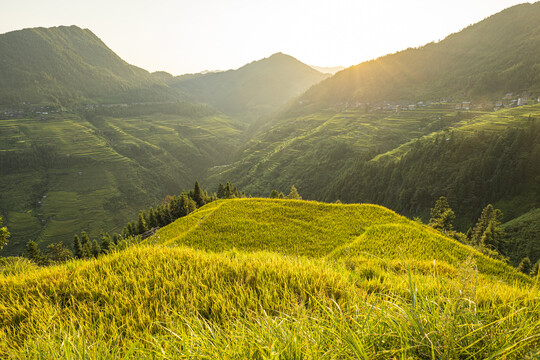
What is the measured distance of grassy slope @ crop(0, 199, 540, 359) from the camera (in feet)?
5.23

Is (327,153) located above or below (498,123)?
below

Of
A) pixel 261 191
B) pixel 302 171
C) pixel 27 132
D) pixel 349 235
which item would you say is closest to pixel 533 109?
pixel 302 171

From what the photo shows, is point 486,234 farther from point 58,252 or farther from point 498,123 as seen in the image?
point 498,123

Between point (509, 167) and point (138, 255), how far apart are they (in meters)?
139

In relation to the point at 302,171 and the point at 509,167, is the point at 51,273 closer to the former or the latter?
the point at 509,167

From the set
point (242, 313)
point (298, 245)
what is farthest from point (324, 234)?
point (242, 313)

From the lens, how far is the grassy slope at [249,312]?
5.23 feet

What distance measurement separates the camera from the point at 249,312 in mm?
2725

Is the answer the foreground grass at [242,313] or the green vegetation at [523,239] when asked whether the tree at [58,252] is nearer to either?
the foreground grass at [242,313]

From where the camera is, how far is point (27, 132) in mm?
195875

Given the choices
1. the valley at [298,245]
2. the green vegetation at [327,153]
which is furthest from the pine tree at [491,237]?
the green vegetation at [327,153]

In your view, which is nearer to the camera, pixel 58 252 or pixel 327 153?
pixel 58 252

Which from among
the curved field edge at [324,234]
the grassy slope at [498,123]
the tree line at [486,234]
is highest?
the grassy slope at [498,123]

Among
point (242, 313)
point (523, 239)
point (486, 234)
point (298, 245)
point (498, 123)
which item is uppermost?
point (242, 313)
